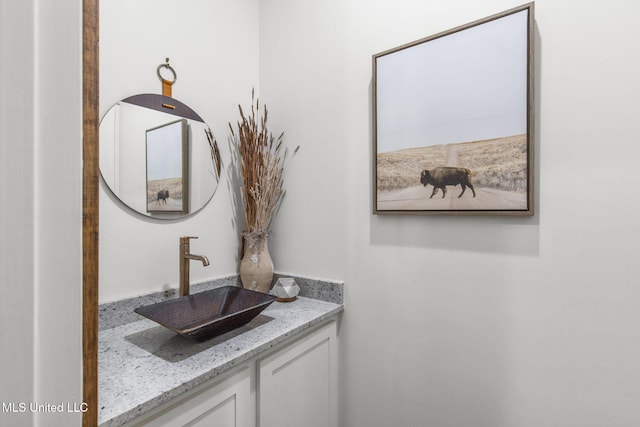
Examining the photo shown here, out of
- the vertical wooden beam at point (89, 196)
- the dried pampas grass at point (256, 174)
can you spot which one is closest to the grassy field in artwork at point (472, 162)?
the dried pampas grass at point (256, 174)

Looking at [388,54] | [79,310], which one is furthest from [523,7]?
[79,310]

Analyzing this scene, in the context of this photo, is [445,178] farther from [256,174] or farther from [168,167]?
[168,167]

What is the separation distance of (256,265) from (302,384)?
50cm

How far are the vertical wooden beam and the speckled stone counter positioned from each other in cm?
17

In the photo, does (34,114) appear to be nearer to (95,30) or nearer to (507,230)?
(95,30)

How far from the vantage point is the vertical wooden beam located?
501 mm

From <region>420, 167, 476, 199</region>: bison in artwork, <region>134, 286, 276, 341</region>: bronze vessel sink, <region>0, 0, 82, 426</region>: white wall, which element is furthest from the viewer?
<region>420, 167, 476, 199</region>: bison in artwork

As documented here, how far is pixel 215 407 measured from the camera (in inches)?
33.6

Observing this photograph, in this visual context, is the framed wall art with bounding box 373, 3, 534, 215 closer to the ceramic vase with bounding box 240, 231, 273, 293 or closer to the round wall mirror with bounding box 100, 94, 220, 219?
the ceramic vase with bounding box 240, 231, 273, 293

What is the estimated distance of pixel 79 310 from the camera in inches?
19.2

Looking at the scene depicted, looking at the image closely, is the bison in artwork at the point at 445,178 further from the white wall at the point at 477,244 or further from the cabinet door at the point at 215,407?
the cabinet door at the point at 215,407

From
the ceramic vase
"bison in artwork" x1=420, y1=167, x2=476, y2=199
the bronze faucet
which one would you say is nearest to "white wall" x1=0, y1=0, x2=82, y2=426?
the bronze faucet

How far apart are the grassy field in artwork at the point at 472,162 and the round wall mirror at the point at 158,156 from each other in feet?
2.46

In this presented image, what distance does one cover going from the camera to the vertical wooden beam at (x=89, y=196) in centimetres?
50
